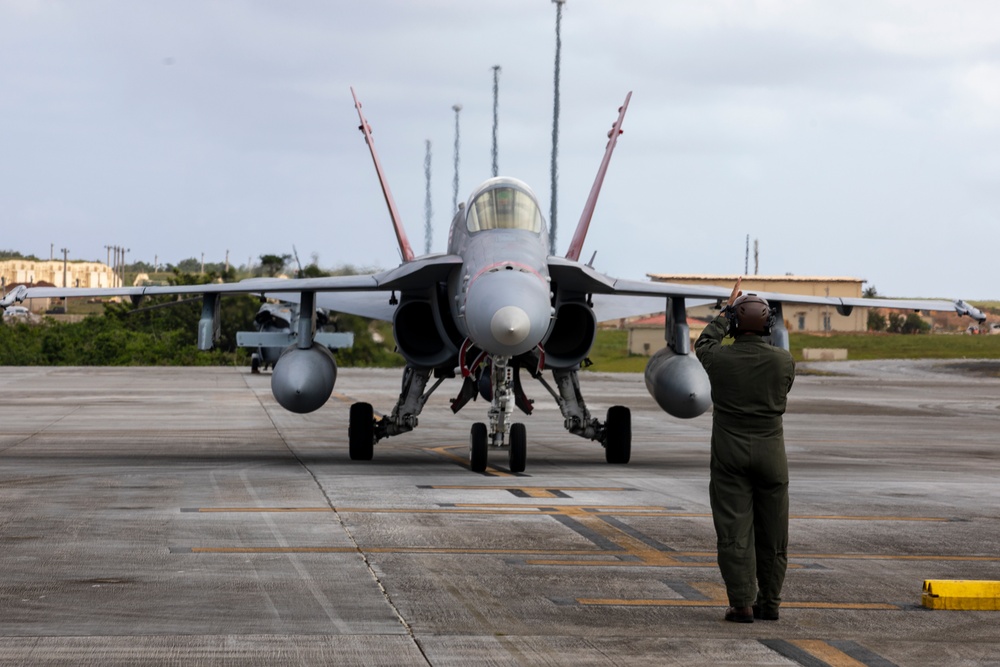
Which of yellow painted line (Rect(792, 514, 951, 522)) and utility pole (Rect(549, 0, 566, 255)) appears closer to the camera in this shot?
yellow painted line (Rect(792, 514, 951, 522))

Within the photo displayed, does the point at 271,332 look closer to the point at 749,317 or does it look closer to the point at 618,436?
the point at 618,436

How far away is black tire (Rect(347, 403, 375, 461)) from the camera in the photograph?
17141mm

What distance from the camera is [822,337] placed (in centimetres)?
8406

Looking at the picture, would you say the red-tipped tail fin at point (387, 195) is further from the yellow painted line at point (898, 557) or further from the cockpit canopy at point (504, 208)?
the yellow painted line at point (898, 557)

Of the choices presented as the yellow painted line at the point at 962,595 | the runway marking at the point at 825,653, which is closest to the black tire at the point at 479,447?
the yellow painted line at the point at 962,595

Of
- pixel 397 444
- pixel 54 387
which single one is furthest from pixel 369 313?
pixel 54 387

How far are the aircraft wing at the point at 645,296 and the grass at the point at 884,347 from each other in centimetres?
5445

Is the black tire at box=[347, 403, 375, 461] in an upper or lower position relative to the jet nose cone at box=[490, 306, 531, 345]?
lower

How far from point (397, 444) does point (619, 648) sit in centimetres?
1477

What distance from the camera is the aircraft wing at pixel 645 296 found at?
16234 millimetres

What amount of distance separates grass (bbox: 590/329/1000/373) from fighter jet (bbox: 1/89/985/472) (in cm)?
5613

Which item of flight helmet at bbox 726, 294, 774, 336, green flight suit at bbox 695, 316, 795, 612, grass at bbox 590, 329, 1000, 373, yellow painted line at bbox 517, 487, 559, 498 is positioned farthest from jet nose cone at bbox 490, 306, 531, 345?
grass at bbox 590, 329, 1000, 373

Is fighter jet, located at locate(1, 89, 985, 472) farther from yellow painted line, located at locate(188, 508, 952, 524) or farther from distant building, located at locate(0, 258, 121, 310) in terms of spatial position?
distant building, located at locate(0, 258, 121, 310)

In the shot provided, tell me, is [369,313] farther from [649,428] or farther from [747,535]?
[747,535]
